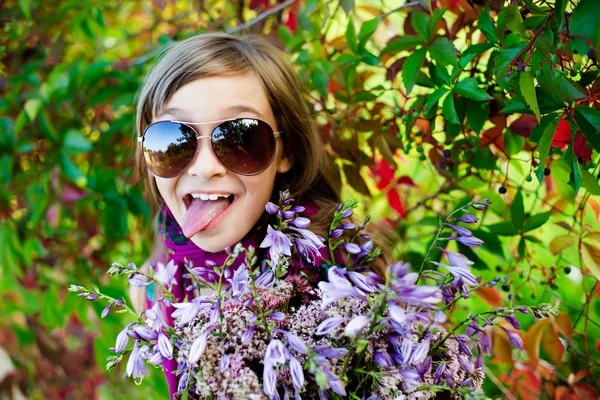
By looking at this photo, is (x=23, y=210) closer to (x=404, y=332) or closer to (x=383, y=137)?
(x=383, y=137)

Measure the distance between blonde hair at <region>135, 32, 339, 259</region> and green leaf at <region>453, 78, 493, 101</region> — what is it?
0.37m

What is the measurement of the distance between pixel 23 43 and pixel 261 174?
1.42 m

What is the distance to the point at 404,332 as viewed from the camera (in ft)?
2.38

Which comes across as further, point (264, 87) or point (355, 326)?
point (264, 87)

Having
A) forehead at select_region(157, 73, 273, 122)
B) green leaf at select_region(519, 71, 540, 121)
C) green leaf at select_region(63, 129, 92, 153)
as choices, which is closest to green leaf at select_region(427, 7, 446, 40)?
green leaf at select_region(519, 71, 540, 121)

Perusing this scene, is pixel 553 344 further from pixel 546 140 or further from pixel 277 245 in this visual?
pixel 277 245

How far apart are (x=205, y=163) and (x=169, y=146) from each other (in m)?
0.08

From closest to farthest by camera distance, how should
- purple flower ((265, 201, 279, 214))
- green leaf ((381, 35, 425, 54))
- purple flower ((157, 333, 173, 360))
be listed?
purple flower ((157, 333, 173, 360)) < purple flower ((265, 201, 279, 214)) < green leaf ((381, 35, 425, 54))

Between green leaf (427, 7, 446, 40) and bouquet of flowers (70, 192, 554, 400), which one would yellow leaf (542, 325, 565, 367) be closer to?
bouquet of flowers (70, 192, 554, 400)

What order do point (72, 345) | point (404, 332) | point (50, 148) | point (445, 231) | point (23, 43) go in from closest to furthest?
point (404, 332) < point (445, 231) < point (50, 148) < point (23, 43) < point (72, 345)

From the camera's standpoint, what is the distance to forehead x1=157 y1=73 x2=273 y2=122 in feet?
3.40

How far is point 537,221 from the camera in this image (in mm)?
1096

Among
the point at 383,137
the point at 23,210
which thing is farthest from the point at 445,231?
the point at 23,210

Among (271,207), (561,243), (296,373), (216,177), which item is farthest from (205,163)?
(561,243)
